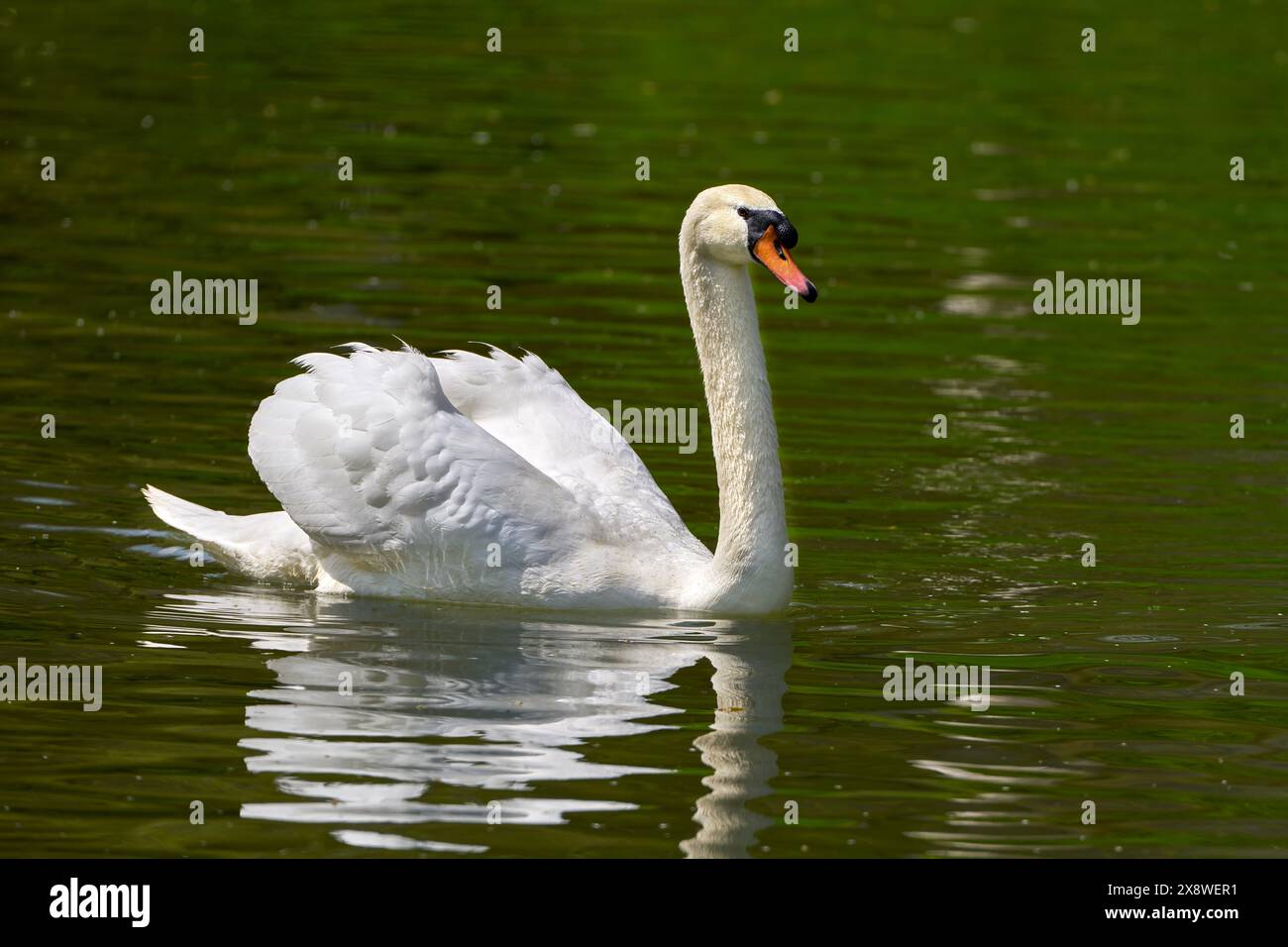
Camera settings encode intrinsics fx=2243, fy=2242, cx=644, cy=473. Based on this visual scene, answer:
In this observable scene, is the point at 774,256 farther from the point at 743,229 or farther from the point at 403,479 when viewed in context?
the point at 403,479

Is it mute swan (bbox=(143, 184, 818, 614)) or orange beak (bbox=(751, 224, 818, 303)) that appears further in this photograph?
mute swan (bbox=(143, 184, 818, 614))

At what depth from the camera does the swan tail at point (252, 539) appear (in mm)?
11078

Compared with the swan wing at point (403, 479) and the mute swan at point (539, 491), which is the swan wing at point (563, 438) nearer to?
the mute swan at point (539, 491)

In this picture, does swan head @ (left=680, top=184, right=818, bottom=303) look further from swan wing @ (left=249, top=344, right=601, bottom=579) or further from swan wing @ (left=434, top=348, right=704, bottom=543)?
swan wing @ (left=249, top=344, right=601, bottom=579)

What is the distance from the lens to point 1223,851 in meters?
7.76

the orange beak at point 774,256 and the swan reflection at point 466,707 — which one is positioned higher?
the orange beak at point 774,256

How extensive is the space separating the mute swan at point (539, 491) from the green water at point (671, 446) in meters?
0.21

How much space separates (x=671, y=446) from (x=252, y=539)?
368 cm

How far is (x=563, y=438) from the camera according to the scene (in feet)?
35.8

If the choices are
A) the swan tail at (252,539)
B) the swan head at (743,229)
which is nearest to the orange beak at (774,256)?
the swan head at (743,229)

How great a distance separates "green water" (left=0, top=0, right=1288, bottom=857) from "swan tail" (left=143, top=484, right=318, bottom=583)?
155 mm

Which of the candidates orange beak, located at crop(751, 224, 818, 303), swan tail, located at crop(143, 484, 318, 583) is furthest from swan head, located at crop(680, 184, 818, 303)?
swan tail, located at crop(143, 484, 318, 583)

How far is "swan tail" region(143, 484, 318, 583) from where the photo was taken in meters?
11.1

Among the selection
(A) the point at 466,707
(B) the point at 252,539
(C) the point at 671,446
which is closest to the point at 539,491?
(A) the point at 466,707
